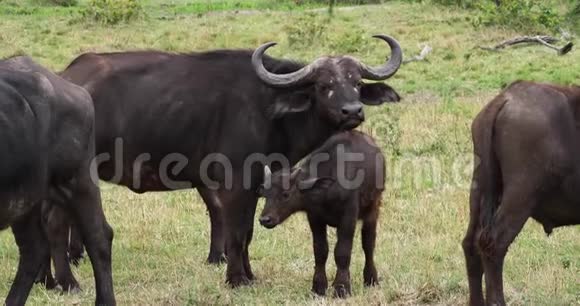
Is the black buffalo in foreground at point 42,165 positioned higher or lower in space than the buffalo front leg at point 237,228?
higher

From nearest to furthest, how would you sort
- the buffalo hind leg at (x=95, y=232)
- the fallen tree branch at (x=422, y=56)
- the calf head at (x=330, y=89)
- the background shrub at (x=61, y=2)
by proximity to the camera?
the buffalo hind leg at (x=95, y=232)
the calf head at (x=330, y=89)
the fallen tree branch at (x=422, y=56)
the background shrub at (x=61, y=2)

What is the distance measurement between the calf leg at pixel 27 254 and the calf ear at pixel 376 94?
2.83 metres

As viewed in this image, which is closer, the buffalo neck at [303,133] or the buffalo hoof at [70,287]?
the buffalo hoof at [70,287]

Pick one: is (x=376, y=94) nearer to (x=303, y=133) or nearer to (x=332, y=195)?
(x=303, y=133)

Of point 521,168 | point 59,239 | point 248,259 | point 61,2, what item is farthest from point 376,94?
point 61,2

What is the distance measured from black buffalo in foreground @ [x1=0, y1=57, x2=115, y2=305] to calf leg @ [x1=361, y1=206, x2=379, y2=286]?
→ 6.61 ft

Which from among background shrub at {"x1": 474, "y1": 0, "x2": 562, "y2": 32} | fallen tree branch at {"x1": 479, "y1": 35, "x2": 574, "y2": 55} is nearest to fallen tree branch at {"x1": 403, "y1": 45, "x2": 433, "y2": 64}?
fallen tree branch at {"x1": 479, "y1": 35, "x2": 574, "y2": 55}

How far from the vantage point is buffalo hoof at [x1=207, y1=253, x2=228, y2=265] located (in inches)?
340

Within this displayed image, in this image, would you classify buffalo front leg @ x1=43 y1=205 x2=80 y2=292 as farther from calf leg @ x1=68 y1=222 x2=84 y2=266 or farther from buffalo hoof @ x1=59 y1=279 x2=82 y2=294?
calf leg @ x1=68 y1=222 x2=84 y2=266

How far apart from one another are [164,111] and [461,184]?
13.3 feet

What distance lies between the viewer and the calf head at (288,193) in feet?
23.9

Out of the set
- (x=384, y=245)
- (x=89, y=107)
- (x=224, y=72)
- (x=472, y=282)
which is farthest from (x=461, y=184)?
(x=89, y=107)

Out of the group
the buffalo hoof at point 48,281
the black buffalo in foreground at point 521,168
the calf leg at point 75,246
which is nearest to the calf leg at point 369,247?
the black buffalo in foreground at point 521,168

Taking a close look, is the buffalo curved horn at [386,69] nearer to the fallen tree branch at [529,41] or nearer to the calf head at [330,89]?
the calf head at [330,89]
